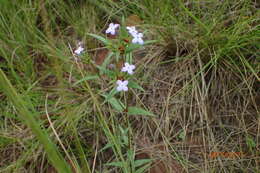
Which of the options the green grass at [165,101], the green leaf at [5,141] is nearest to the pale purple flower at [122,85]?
the green grass at [165,101]

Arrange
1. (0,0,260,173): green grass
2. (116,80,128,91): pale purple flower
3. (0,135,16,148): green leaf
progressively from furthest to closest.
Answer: (0,135,16,148): green leaf
(0,0,260,173): green grass
(116,80,128,91): pale purple flower

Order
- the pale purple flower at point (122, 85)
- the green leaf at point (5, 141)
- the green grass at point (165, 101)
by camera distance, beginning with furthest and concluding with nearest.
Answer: the green leaf at point (5, 141), the green grass at point (165, 101), the pale purple flower at point (122, 85)

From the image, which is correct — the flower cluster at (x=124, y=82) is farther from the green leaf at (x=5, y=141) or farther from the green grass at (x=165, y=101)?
the green leaf at (x=5, y=141)

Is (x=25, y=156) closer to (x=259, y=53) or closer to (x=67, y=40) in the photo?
(x=67, y=40)

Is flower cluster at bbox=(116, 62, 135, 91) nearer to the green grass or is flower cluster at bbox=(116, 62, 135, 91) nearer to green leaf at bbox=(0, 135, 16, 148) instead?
the green grass

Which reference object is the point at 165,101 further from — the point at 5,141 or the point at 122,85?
the point at 5,141

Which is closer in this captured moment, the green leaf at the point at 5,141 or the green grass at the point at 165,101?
the green grass at the point at 165,101

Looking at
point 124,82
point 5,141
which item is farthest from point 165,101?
point 5,141

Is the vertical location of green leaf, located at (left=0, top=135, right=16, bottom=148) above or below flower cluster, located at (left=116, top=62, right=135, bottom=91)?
below

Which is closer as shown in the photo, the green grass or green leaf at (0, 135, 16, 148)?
the green grass

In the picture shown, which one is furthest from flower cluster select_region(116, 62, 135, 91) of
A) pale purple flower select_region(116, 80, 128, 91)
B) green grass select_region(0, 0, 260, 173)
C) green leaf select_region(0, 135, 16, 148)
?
green leaf select_region(0, 135, 16, 148)
